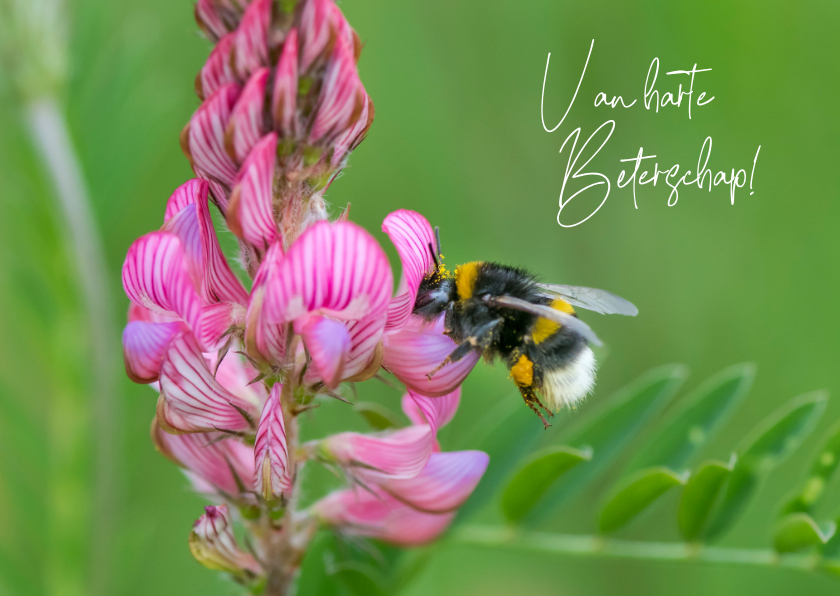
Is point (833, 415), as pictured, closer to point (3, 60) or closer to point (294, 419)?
point (294, 419)

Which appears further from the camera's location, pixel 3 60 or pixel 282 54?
pixel 3 60

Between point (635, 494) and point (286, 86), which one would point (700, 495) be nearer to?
point (635, 494)

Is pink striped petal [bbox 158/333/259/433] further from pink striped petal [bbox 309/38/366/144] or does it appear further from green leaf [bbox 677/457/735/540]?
green leaf [bbox 677/457/735/540]

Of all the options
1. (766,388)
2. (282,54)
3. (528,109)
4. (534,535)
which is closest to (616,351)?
(766,388)

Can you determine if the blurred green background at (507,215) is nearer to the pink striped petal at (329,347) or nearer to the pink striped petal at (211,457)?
the pink striped petal at (211,457)

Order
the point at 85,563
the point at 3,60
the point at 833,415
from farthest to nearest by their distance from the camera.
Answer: the point at 833,415 < the point at 3,60 < the point at 85,563

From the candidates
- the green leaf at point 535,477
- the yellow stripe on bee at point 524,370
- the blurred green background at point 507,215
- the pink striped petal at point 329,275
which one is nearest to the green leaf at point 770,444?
the green leaf at point 535,477
